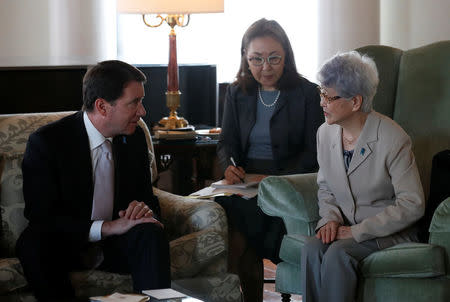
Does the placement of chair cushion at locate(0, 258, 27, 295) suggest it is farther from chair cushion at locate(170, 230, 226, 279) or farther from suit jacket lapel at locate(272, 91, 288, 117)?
suit jacket lapel at locate(272, 91, 288, 117)

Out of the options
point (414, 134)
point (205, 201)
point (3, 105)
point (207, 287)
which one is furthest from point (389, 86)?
point (3, 105)

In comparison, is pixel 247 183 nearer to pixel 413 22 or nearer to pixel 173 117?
pixel 173 117

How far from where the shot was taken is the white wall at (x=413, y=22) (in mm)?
4582

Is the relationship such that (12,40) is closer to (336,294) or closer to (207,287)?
(207,287)

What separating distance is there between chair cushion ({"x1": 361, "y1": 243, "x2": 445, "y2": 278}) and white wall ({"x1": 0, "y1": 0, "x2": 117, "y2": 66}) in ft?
8.40

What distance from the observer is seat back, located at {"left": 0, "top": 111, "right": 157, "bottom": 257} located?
2883mm

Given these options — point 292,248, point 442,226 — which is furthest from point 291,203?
point 442,226

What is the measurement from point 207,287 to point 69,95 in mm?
1393

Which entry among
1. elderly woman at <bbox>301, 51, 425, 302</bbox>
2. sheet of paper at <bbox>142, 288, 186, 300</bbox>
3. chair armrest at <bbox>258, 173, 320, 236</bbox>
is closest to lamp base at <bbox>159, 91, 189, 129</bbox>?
chair armrest at <bbox>258, 173, 320, 236</bbox>

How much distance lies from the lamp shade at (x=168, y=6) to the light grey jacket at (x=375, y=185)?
1.24 meters

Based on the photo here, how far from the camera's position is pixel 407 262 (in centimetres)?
264

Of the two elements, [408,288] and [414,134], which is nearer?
[408,288]

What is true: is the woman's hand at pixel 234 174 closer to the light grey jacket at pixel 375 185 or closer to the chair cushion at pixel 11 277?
the light grey jacket at pixel 375 185

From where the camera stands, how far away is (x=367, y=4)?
4934 millimetres
